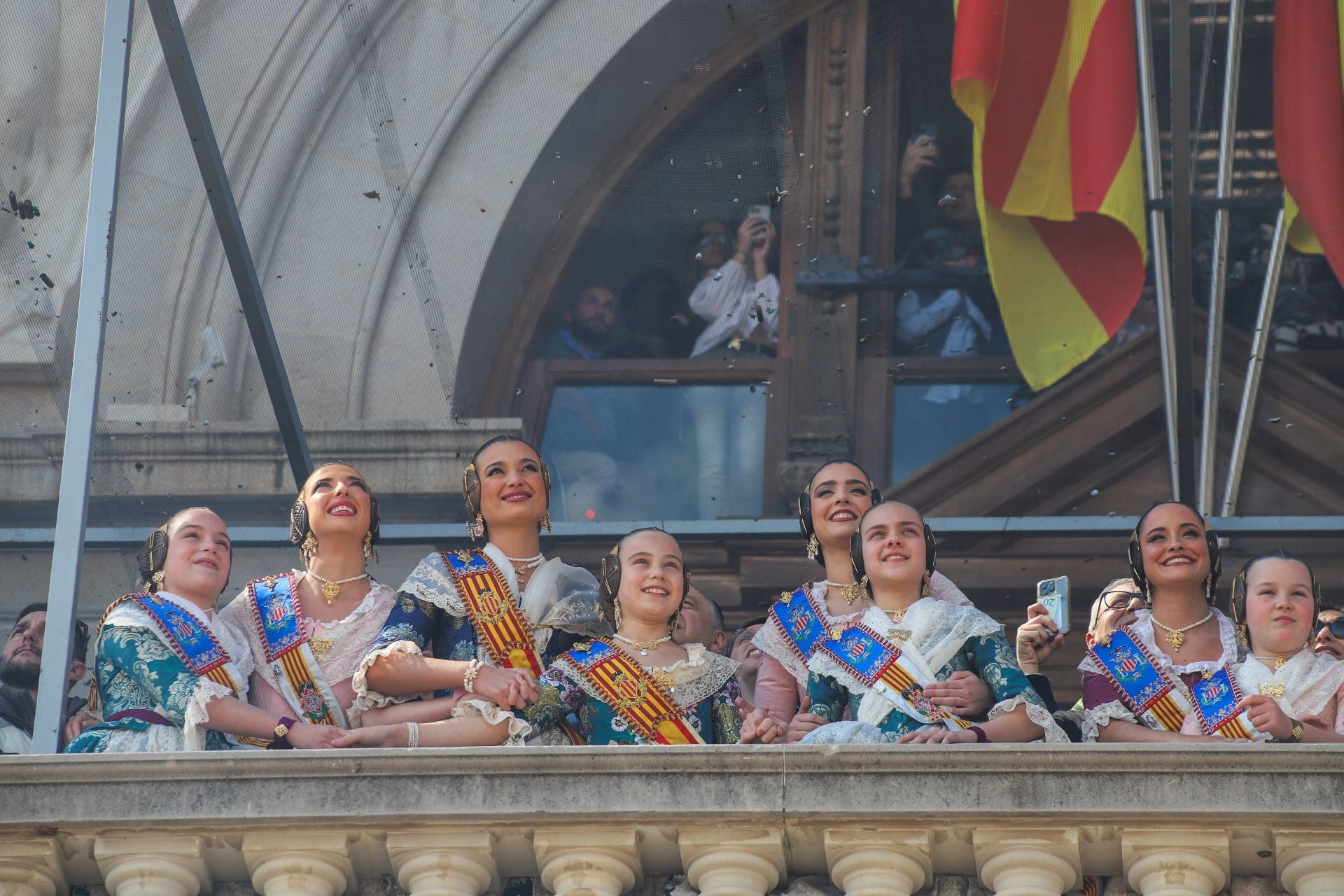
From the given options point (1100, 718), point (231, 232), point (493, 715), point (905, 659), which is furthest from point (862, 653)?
point (231, 232)

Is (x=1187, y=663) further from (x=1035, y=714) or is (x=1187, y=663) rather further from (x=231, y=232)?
(x=231, y=232)

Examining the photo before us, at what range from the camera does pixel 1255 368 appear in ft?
27.7

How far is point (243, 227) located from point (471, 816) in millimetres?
3834

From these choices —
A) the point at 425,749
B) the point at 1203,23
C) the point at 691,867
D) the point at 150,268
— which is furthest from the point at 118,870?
the point at 1203,23

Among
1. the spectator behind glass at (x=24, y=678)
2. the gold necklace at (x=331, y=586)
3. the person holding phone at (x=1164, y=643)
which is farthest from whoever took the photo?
the spectator behind glass at (x=24, y=678)

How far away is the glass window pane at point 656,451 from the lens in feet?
28.9

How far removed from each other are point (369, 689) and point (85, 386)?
46.3 inches

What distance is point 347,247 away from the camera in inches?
343

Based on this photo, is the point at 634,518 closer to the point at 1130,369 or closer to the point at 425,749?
the point at 1130,369

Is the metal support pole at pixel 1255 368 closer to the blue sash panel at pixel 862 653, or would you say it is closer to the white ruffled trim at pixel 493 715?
the blue sash panel at pixel 862 653

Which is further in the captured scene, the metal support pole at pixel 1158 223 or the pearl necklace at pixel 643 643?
the metal support pole at pixel 1158 223

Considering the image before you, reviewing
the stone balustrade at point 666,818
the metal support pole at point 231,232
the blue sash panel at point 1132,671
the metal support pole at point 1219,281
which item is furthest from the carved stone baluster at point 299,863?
the metal support pole at point 1219,281

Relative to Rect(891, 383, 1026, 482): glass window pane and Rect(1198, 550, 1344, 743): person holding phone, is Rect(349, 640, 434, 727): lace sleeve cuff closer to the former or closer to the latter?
Rect(1198, 550, 1344, 743): person holding phone

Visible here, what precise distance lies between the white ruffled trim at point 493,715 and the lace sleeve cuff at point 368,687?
186 millimetres
